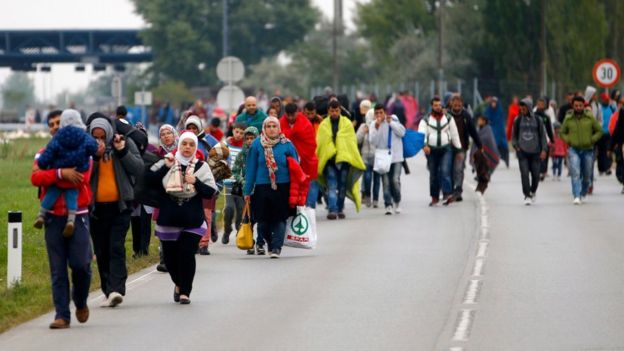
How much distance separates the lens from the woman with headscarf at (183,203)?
14594mm

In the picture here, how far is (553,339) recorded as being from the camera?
1215 centimetres

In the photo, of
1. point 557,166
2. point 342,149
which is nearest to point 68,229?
point 342,149

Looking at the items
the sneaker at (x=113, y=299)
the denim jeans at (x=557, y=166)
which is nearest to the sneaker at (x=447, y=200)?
the denim jeans at (x=557, y=166)

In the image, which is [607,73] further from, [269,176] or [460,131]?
[269,176]

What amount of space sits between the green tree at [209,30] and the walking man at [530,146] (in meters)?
79.8

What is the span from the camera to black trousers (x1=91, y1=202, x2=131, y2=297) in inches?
568

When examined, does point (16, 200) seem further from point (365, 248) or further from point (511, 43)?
point (511, 43)

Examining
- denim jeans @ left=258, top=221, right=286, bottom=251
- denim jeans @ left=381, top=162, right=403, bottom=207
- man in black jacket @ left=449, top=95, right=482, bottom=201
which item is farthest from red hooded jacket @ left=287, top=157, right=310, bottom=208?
man in black jacket @ left=449, top=95, right=482, bottom=201

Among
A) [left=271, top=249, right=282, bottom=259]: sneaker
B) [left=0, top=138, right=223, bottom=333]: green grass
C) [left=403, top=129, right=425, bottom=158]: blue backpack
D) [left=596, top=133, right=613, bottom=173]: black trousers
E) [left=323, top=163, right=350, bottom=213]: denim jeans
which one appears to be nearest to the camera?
[left=0, top=138, right=223, bottom=333]: green grass

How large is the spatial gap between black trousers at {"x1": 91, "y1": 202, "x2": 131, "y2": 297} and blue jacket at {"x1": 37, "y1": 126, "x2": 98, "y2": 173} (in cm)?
140

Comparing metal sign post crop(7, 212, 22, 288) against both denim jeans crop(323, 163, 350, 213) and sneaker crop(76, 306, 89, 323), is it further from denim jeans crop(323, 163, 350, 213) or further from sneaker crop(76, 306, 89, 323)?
denim jeans crop(323, 163, 350, 213)

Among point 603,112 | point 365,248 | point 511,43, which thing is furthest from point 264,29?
point 365,248

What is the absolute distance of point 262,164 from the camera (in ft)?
61.5

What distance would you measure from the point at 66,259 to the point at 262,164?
571cm
